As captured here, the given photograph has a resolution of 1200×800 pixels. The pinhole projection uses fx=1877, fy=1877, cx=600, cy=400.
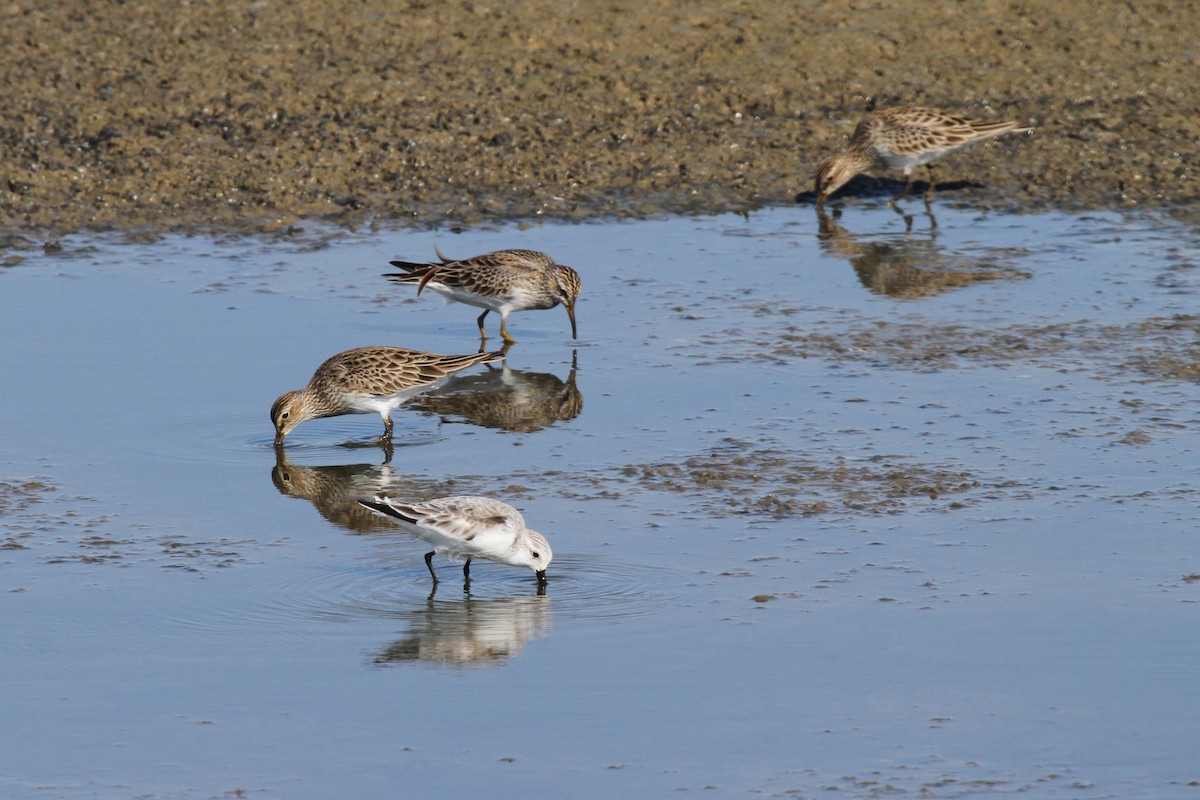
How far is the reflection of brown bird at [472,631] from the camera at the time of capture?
9.31m

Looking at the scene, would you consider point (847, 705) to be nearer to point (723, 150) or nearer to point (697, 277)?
point (697, 277)

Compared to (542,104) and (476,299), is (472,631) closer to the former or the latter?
(476,299)

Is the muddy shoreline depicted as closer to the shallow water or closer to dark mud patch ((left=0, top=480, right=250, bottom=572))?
the shallow water

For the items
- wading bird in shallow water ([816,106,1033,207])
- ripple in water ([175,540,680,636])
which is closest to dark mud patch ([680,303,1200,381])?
Answer: wading bird in shallow water ([816,106,1033,207])

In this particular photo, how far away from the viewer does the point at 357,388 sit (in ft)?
43.0

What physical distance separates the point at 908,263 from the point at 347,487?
7319 mm

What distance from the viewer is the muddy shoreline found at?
1956cm

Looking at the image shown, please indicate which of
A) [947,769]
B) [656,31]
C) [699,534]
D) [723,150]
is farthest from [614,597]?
[656,31]

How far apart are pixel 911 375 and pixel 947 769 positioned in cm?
668

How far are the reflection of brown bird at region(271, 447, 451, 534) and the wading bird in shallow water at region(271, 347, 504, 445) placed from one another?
1.08 ft

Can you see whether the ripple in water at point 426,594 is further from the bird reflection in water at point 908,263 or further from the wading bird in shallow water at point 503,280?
the bird reflection in water at point 908,263

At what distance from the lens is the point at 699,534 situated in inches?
430

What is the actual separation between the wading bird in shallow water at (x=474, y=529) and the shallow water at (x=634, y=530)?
0.96 feet

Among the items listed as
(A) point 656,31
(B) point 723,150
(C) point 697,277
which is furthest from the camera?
(A) point 656,31
